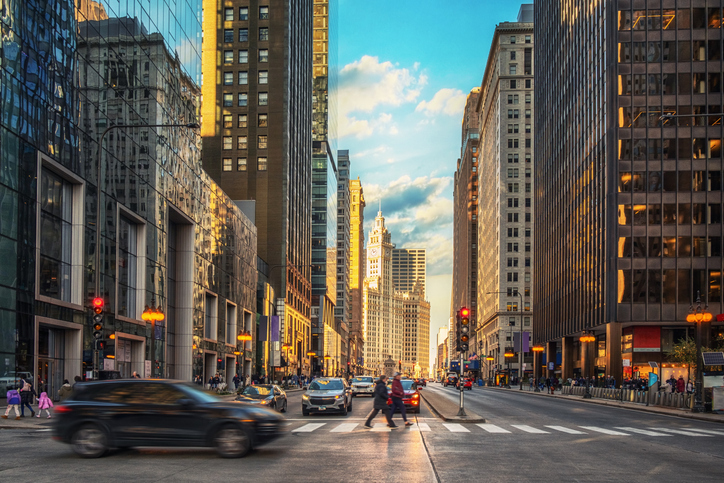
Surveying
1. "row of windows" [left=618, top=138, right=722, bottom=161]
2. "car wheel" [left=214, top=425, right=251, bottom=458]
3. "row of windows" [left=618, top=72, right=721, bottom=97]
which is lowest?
"car wheel" [left=214, top=425, right=251, bottom=458]

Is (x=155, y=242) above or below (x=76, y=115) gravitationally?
below

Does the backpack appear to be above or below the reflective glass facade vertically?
below

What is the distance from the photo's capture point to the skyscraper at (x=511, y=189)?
427 ft

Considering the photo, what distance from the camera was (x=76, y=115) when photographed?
39094mm

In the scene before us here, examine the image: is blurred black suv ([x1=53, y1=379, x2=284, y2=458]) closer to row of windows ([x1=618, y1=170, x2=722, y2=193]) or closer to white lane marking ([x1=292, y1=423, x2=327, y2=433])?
white lane marking ([x1=292, y1=423, x2=327, y2=433])

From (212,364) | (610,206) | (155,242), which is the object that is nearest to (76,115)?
(155,242)

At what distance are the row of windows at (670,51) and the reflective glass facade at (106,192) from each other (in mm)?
38581

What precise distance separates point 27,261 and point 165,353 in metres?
22.2

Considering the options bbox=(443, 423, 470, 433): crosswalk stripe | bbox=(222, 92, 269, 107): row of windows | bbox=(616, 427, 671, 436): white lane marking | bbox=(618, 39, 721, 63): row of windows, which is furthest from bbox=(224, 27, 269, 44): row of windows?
bbox=(616, 427, 671, 436): white lane marking

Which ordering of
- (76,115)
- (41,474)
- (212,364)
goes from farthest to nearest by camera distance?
(212,364), (76,115), (41,474)

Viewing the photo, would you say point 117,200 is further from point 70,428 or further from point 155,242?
point 70,428

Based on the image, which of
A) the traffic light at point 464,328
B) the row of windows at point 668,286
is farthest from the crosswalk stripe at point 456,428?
the row of windows at point 668,286

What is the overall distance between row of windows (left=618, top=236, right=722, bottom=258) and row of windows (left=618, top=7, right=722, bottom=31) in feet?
61.9

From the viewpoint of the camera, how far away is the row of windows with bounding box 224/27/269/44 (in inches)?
3947
